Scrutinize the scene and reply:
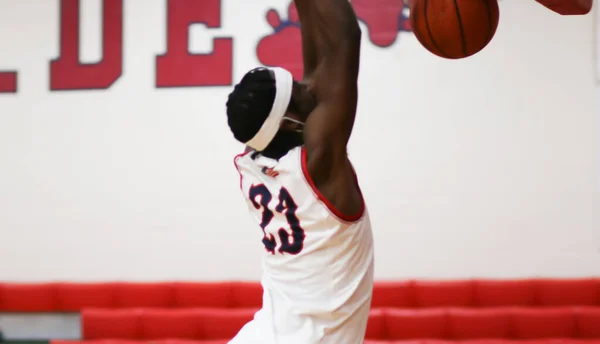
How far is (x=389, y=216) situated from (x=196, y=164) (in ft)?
4.77

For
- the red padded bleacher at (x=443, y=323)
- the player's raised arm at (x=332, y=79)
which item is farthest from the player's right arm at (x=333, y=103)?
the red padded bleacher at (x=443, y=323)

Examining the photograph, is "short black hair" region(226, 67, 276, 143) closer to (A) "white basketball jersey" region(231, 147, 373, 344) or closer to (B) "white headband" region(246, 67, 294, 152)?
(B) "white headband" region(246, 67, 294, 152)

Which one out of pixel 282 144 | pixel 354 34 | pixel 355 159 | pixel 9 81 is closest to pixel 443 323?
pixel 355 159

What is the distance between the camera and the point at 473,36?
82.4 inches

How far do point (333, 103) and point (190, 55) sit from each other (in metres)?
3.31

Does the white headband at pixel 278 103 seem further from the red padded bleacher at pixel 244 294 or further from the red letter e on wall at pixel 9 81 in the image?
the red letter e on wall at pixel 9 81

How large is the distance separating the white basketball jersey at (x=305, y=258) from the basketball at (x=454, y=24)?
803mm

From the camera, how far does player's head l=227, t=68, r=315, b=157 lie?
5.03 feet

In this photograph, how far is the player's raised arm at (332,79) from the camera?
154 cm

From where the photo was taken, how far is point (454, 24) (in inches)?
82.1

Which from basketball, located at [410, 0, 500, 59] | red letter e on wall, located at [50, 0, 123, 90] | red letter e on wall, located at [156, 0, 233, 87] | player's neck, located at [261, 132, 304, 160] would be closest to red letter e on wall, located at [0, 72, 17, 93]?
red letter e on wall, located at [50, 0, 123, 90]

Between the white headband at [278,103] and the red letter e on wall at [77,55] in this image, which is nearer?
the white headband at [278,103]

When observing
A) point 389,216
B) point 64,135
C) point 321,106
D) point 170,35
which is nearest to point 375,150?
point 389,216

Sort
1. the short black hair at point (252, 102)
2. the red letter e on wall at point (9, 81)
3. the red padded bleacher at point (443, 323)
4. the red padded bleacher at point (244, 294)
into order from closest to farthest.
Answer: the short black hair at point (252, 102) → the red padded bleacher at point (443, 323) → the red padded bleacher at point (244, 294) → the red letter e on wall at point (9, 81)
